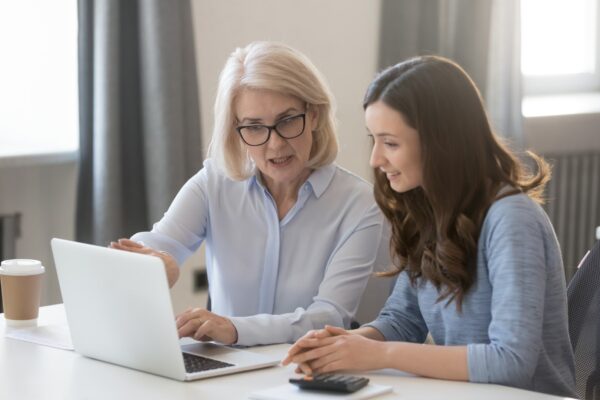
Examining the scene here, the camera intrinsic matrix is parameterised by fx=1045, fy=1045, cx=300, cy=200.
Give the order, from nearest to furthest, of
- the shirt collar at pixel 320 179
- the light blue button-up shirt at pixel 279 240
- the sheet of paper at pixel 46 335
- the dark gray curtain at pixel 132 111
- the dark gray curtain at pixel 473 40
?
the sheet of paper at pixel 46 335, the light blue button-up shirt at pixel 279 240, the shirt collar at pixel 320 179, the dark gray curtain at pixel 132 111, the dark gray curtain at pixel 473 40

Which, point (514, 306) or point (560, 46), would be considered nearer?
point (514, 306)

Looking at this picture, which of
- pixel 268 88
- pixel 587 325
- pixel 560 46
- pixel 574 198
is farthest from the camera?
pixel 560 46

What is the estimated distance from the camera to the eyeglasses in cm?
234

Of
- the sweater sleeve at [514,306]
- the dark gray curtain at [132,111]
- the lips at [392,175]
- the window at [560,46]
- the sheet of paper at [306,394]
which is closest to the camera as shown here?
the sheet of paper at [306,394]

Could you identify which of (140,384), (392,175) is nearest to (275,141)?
A: (392,175)

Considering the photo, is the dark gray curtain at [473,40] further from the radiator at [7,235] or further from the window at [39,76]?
the radiator at [7,235]

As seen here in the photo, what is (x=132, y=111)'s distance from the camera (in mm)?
3496

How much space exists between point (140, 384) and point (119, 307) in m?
0.15

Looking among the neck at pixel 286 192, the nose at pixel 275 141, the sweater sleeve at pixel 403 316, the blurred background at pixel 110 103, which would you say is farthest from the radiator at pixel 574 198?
the sweater sleeve at pixel 403 316

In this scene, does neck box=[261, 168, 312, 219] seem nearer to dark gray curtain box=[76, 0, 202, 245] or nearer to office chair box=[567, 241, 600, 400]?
office chair box=[567, 241, 600, 400]

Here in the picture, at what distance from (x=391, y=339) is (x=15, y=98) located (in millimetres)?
1933

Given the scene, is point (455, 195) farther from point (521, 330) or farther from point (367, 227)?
point (367, 227)

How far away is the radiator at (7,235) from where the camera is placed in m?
3.39

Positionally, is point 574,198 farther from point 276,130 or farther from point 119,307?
point 119,307
